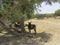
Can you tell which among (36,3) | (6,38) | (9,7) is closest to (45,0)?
(36,3)

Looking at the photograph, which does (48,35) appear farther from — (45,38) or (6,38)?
(6,38)

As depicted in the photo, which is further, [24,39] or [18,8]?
[24,39]

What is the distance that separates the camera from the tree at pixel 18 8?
38.0 feet

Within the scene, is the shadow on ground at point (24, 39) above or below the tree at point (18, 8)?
below

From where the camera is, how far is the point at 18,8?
1234cm

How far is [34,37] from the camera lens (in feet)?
47.3

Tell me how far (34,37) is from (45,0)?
9.29 feet

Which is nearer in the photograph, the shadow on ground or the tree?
the tree

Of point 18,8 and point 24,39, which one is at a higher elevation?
point 18,8

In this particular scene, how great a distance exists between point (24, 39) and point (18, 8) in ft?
8.18

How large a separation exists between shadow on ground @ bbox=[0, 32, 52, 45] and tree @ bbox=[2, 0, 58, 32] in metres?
1.75

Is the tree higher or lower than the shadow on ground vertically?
higher

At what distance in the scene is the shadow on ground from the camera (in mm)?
13178

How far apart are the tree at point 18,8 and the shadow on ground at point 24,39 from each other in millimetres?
1749
